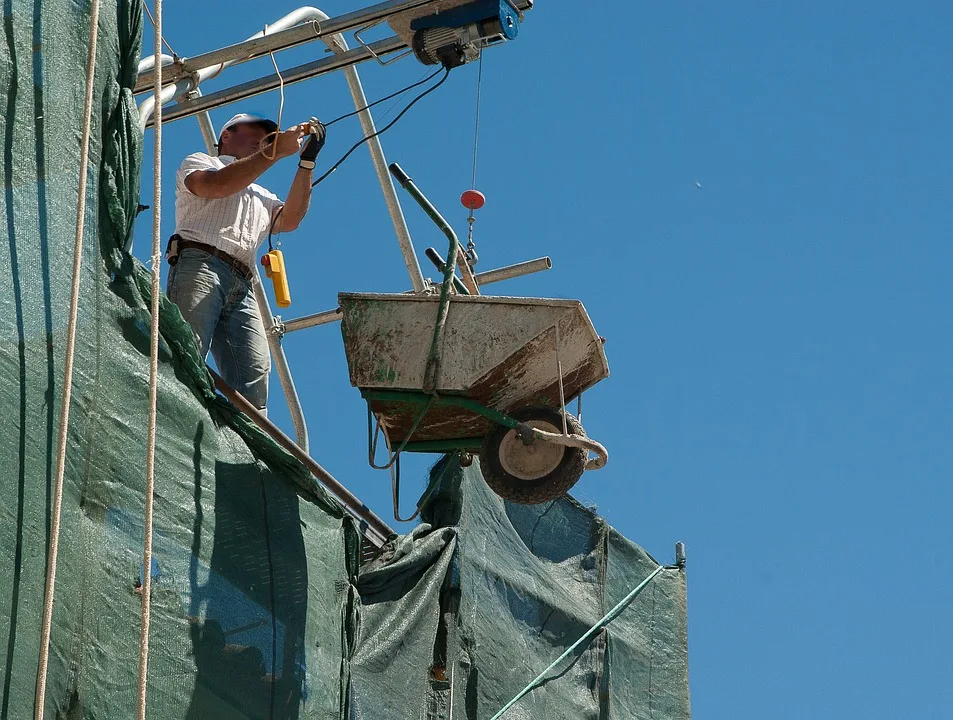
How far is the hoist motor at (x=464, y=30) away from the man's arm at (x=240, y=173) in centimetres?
79

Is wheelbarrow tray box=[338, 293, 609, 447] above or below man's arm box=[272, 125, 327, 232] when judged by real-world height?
below

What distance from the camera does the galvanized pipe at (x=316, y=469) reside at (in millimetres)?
6750

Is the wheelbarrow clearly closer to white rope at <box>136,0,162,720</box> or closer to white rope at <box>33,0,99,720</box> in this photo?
white rope at <box>136,0,162,720</box>

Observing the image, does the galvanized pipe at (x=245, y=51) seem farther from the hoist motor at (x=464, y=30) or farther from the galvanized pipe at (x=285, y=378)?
the galvanized pipe at (x=285, y=378)

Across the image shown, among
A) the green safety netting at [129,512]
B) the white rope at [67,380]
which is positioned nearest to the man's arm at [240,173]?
the green safety netting at [129,512]

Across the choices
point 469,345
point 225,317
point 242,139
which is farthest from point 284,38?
point 469,345

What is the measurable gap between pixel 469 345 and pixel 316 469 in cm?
87

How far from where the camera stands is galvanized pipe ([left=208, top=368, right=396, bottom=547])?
22.1 feet

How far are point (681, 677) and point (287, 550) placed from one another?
3.73 meters

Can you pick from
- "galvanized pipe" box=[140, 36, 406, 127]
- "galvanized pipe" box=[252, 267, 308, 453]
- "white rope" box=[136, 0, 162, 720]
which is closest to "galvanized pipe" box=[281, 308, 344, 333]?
"galvanized pipe" box=[252, 267, 308, 453]

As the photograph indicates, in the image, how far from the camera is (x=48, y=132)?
17.2ft

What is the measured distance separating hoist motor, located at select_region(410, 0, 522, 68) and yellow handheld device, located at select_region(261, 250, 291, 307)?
1173 millimetres

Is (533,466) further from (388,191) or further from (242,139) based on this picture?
(388,191)

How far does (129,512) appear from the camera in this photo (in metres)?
5.29
